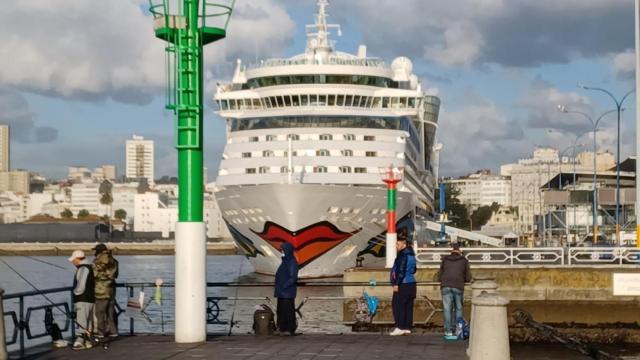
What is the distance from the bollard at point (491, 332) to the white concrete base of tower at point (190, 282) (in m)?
6.90

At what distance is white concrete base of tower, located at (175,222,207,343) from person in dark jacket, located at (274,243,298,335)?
2.30 m

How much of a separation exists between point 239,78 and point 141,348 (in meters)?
47.5

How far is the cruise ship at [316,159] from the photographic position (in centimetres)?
5338

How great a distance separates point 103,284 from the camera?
Result: 18031 mm

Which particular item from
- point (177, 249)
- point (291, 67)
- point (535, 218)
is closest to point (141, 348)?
point (177, 249)

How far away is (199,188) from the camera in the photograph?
17203 mm

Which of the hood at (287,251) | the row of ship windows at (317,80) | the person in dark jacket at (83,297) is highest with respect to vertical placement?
the row of ship windows at (317,80)

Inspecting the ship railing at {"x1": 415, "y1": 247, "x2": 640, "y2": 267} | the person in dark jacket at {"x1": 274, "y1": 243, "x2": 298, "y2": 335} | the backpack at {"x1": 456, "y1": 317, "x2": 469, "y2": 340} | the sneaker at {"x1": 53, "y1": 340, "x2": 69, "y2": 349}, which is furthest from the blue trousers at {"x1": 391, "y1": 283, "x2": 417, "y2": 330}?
the ship railing at {"x1": 415, "y1": 247, "x2": 640, "y2": 267}

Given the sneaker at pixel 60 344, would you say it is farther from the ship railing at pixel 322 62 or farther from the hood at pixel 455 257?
the ship railing at pixel 322 62

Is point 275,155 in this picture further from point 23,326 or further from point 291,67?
point 23,326

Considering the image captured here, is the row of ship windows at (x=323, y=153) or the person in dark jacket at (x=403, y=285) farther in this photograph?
the row of ship windows at (x=323, y=153)

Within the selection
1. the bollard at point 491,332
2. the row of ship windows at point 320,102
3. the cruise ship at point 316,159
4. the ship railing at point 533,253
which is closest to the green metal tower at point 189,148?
the bollard at point 491,332

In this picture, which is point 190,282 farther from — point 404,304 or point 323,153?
point 323,153

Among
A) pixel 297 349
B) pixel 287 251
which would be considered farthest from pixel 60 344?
pixel 287 251
